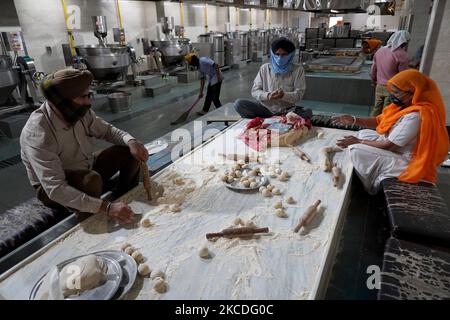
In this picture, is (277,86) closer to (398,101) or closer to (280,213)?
(398,101)

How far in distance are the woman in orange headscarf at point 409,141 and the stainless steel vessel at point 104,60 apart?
4.85 m

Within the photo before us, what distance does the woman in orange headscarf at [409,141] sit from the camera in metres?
1.87

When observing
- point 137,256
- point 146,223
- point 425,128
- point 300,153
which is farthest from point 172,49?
point 137,256

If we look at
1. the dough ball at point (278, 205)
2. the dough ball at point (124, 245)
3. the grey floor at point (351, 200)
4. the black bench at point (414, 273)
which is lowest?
the grey floor at point (351, 200)

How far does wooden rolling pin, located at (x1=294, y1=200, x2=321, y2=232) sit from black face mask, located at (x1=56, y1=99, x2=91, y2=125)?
4.34 feet

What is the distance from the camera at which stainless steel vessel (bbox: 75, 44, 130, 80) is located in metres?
5.34

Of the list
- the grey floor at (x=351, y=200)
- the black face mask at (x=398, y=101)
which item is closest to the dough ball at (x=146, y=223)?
the grey floor at (x=351, y=200)

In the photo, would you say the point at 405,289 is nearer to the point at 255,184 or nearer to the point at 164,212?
the point at 255,184

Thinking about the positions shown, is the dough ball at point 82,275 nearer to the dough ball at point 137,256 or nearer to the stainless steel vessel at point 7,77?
A: the dough ball at point 137,256

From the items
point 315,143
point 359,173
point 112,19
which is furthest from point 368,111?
point 112,19

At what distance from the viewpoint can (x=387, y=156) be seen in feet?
6.69

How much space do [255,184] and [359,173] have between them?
821 millimetres

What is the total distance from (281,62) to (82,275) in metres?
2.77

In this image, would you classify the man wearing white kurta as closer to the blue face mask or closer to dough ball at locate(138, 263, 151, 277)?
the blue face mask
